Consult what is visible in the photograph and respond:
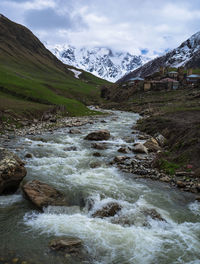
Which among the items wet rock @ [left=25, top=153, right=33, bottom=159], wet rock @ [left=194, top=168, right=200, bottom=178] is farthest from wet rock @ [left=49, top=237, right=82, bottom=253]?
wet rock @ [left=25, top=153, right=33, bottom=159]

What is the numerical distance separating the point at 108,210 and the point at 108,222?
3.21 feet

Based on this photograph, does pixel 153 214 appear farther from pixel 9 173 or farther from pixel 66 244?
pixel 9 173

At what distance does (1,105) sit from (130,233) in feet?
126

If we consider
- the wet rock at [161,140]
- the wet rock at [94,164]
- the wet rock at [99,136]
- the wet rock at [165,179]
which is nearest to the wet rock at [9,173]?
the wet rock at [94,164]

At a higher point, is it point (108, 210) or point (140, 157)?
point (140, 157)

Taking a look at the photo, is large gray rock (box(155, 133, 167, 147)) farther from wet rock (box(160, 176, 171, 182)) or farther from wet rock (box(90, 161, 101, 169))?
wet rock (box(90, 161, 101, 169))

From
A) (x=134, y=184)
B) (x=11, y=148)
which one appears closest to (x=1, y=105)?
(x=11, y=148)

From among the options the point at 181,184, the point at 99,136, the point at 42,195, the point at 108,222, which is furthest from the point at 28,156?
the point at 181,184

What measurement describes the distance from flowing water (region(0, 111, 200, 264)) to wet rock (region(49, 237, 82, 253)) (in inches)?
13.1

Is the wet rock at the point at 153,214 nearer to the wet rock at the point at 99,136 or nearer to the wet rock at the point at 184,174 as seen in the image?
the wet rock at the point at 184,174

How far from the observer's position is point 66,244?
9359 millimetres

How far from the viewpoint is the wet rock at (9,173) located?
43.3 feet

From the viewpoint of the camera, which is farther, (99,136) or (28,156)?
(99,136)

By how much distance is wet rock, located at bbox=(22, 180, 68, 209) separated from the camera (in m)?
12.6
